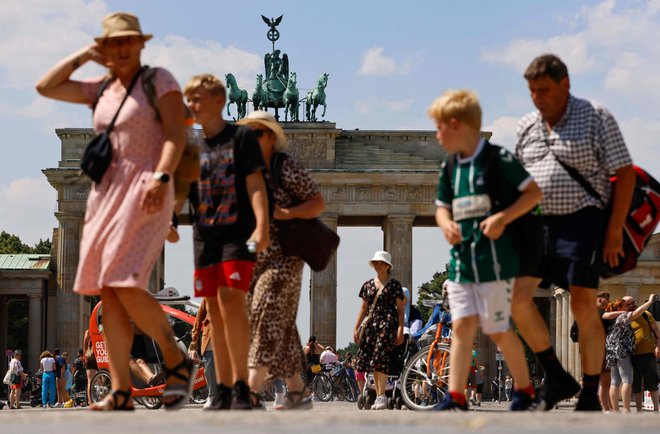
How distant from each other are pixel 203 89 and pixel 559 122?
2.29 metres

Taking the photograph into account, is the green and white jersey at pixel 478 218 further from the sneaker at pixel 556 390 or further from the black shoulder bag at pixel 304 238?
the black shoulder bag at pixel 304 238

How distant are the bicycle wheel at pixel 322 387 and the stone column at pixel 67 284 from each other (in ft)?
86.0

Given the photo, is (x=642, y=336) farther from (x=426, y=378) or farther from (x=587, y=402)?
(x=587, y=402)

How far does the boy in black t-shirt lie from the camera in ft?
30.1

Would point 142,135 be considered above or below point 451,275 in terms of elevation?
above

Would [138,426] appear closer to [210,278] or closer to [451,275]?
[451,275]

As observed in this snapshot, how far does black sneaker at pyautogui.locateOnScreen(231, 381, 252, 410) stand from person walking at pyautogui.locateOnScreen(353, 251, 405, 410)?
7.50 m

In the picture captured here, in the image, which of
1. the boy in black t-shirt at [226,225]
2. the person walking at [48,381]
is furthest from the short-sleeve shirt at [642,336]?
the person walking at [48,381]

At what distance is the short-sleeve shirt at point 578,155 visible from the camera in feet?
30.2

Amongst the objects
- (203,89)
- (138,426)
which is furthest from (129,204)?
(138,426)

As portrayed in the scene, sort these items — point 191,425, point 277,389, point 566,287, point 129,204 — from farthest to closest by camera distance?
point 277,389
point 566,287
point 129,204
point 191,425

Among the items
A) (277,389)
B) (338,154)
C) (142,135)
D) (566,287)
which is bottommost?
(277,389)

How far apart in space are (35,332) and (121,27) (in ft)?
193

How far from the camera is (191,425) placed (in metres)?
5.32
